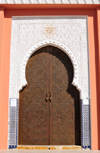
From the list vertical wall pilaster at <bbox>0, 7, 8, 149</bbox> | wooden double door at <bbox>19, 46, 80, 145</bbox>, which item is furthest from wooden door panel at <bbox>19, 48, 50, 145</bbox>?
vertical wall pilaster at <bbox>0, 7, 8, 149</bbox>

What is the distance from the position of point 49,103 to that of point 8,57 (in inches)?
41.8

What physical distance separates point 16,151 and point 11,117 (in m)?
0.56

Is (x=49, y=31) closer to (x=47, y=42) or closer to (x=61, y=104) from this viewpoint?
(x=47, y=42)

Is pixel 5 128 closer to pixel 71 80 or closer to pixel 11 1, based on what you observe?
pixel 71 80

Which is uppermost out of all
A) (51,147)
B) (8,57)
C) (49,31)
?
(49,31)

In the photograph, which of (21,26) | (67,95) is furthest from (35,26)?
(67,95)

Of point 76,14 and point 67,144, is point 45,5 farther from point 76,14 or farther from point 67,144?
point 67,144

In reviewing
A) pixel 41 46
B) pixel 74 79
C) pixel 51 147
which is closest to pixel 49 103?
pixel 74 79

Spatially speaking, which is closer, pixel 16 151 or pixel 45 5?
pixel 16 151

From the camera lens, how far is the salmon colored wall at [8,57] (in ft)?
13.6

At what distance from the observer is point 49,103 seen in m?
4.32

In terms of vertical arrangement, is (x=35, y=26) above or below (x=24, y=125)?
above

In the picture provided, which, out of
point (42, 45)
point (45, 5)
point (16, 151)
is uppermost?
point (45, 5)

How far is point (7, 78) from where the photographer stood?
4.28m
